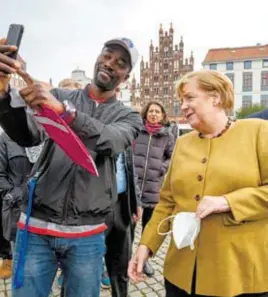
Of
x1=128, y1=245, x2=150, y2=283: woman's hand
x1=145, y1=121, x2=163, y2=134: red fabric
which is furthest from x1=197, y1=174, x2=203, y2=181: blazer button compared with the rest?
x1=145, y1=121, x2=163, y2=134: red fabric

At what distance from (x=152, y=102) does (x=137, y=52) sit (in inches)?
101

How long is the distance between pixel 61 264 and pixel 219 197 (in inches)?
31.5

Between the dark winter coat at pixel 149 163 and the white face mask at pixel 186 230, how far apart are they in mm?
2455

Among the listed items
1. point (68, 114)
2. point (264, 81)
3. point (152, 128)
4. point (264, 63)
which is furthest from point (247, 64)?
point (68, 114)

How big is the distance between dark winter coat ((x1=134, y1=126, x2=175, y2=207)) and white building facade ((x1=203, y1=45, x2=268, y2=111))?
51565mm

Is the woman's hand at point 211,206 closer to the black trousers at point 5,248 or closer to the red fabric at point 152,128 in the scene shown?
the black trousers at point 5,248

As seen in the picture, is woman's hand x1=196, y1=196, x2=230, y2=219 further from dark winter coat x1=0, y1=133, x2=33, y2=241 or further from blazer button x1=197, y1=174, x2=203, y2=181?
dark winter coat x1=0, y1=133, x2=33, y2=241

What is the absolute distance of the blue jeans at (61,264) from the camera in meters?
1.53

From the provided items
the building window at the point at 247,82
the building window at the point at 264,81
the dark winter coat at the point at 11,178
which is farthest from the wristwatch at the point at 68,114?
the building window at the point at 247,82

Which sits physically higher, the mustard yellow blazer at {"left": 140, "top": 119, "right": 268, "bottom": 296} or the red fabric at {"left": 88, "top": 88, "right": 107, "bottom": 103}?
the red fabric at {"left": 88, "top": 88, "right": 107, "bottom": 103}

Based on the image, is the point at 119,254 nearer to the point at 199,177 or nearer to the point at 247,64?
the point at 199,177

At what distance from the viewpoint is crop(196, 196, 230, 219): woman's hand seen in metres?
1.47

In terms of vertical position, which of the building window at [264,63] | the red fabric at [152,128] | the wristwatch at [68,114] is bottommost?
the red fabric at [152,128]

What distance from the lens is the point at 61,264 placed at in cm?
163
